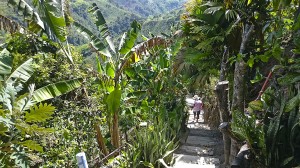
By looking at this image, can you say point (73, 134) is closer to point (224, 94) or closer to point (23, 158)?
point (23, 158)

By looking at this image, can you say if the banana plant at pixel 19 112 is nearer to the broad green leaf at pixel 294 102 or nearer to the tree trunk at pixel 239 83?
the tree trunk at pixel 239 83

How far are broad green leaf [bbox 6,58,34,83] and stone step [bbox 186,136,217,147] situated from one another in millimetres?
4758

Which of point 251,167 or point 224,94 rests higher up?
point 224,94

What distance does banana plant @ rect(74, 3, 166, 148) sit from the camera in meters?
6.30

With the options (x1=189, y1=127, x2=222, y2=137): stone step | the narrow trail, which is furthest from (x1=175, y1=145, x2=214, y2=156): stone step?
(x1=189, y1=127, x2=222, y2=137): stone step

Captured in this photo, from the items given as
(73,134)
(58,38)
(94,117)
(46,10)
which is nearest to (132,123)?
(94,117)

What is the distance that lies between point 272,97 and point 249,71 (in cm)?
296

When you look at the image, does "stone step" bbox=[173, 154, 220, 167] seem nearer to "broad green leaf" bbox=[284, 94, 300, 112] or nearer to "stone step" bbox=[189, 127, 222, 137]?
"stone step" bbox=[189, 127, 222, 137]

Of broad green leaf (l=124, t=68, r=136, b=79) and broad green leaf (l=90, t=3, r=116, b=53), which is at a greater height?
broad green leaf (l=90, t=3, r=116, b=53)

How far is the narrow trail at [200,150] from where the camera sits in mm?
6438

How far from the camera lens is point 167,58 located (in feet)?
30.8

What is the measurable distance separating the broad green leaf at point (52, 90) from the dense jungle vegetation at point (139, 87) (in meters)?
0.02

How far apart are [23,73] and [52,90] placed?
568 mm

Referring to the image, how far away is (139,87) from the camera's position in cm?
931
